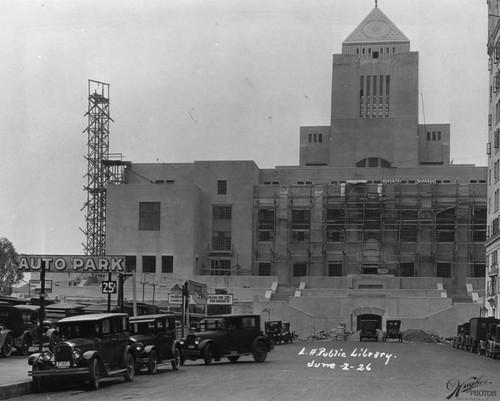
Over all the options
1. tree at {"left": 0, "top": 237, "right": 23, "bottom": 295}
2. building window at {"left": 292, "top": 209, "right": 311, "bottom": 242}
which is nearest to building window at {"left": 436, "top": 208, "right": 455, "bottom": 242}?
building window at {"left": 292, "top": 209, "right": 311, "bottom": 242}

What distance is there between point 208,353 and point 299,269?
62415 millimetres

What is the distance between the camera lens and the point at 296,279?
91.5 metres

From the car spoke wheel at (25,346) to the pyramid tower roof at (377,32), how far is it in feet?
282

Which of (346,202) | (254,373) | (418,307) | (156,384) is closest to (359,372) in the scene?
(254,373)

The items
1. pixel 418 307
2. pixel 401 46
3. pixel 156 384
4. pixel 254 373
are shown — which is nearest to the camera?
pixel 156 384

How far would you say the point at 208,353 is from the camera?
2967 centimetres

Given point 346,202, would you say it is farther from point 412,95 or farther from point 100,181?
point 100,181

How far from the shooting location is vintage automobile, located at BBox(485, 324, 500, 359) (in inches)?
1564

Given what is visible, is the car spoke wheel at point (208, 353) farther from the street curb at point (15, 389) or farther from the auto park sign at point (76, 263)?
the auto park sign at point (76, 263)

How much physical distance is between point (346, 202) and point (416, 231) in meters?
7.87

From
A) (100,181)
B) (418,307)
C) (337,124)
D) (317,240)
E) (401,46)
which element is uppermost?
(401,46)

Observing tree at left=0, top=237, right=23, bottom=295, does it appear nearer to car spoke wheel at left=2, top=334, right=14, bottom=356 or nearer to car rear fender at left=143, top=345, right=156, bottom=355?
car spoke wheel at left=2, top=334, right=14, bottom=356

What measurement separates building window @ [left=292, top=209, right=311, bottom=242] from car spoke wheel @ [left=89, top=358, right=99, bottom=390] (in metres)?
71.6

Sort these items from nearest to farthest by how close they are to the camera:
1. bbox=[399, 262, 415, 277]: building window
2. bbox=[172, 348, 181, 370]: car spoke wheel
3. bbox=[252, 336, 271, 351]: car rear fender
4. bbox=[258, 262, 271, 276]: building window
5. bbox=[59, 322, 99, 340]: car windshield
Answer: bbox=[59, 322, 99, 340]: car windshield < bbox=[172, 348, 181, 370]: car spoke wheel < bbox=[252, 336, 271, 351]: car rear fender < bbox=[399, 262, 415, 277]: building window < bbox=[258, 262, 271, 276]: building window
